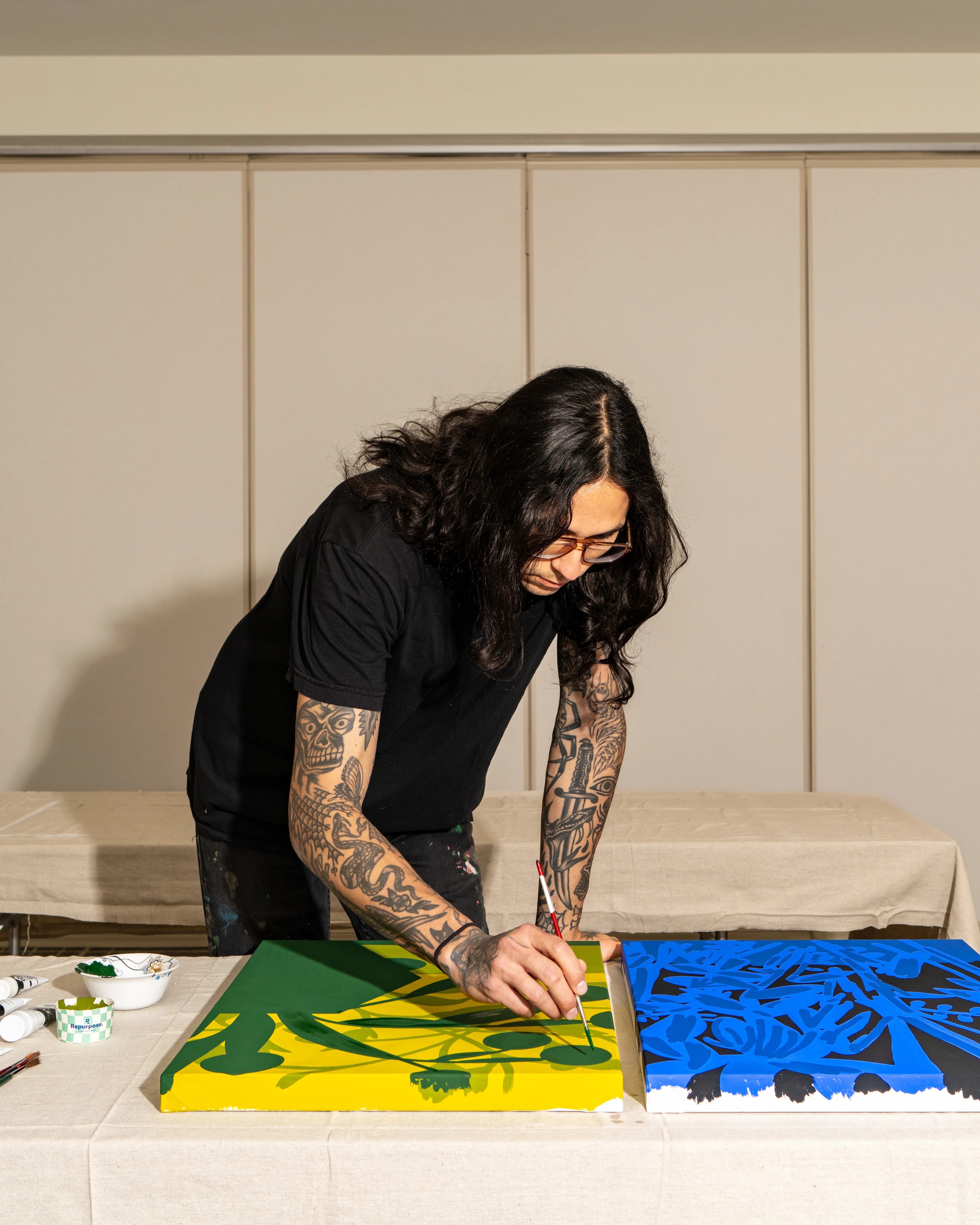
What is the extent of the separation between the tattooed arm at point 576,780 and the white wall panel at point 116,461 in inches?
83.8

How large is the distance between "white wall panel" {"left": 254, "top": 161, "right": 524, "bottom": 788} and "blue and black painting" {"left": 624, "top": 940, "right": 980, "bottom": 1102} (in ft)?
7.99

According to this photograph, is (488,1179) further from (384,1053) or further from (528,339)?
(528,339)

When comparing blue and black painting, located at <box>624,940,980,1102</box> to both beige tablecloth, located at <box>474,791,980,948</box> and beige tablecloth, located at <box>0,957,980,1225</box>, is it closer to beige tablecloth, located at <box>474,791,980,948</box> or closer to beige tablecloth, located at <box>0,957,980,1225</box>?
beige tablecloth, located at <box>0,957,980,1225</box>

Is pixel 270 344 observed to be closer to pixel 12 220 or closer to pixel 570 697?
pixel 12 220

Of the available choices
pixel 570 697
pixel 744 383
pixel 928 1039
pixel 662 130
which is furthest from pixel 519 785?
pixel 928 1039

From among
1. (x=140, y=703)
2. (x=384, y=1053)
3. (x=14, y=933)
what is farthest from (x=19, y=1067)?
(x=140, y=703)

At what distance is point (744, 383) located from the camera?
10.6 feet

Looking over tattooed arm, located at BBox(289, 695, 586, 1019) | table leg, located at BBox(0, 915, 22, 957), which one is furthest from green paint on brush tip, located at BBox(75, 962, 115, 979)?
table leg, located at BBox(0, 915, 22, 957)

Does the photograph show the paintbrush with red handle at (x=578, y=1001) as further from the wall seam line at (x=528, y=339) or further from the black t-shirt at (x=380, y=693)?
the wall seam line at (x=528, y=339)

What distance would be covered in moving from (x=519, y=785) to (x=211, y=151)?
7.80ft

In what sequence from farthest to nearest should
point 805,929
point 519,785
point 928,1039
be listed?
point 519,785 < point 805,929 < point 928,1039

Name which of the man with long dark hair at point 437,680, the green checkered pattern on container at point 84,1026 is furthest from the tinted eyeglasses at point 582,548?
the green checkered pattern on container at point 84,1026

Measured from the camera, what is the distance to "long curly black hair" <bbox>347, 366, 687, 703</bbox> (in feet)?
3.38

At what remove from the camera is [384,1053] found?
2.77 ft
